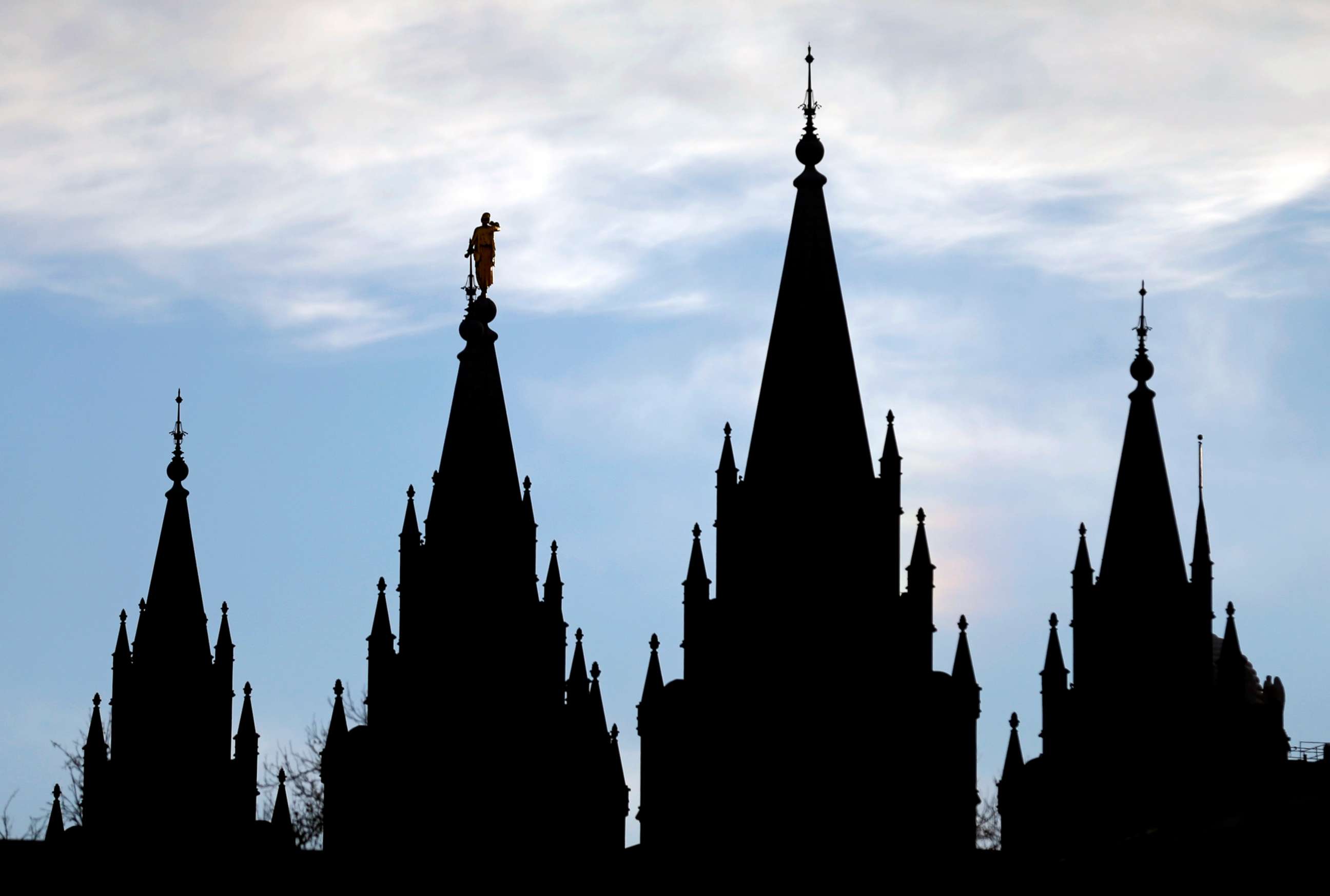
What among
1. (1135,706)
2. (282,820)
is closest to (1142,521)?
(1135,706)

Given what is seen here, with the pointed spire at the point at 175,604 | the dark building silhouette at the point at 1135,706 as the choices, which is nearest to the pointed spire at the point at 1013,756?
the dark building silhouette at the point at 1135,706

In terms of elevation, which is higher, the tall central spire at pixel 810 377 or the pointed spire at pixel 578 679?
the tall central spire at pixel 810 377

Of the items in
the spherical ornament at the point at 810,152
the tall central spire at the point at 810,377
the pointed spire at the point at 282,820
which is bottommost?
the pointed spire at the point at 282,820

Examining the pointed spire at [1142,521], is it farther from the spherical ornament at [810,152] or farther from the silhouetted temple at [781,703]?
the spherical ornament at [810,152]

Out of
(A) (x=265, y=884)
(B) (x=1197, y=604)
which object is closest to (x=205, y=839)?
(A) (x=265, y=884)

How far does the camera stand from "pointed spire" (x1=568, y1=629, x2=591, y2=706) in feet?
292

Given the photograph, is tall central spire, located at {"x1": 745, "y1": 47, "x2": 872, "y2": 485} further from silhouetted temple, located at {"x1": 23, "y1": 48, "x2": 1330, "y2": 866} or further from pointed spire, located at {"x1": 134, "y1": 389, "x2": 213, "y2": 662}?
pointed spire, located at {"x1": 134, "y1": 389, "x2": 213, "y2": 662}

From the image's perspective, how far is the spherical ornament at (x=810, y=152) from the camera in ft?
289

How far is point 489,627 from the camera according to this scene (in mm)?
88688

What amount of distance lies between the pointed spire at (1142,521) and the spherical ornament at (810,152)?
8.55 meters

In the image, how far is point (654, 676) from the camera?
3401 inches

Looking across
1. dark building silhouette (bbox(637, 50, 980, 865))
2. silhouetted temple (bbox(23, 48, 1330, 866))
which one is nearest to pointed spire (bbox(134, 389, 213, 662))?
silhouetted temple (bbox(23, 48, 1330, 866))

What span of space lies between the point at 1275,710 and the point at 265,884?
21551 millimetres

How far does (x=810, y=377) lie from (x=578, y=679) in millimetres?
8459
